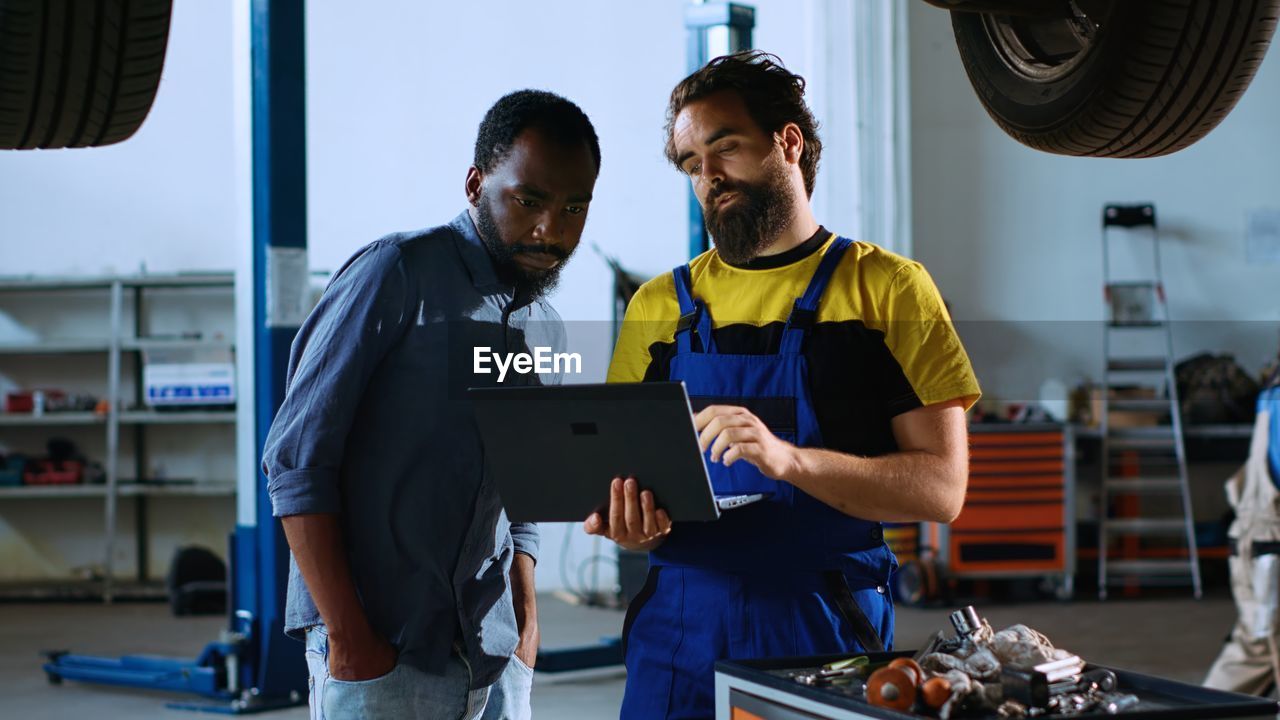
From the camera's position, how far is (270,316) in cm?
409

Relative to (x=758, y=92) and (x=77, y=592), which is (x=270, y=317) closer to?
(x=758, y=92)

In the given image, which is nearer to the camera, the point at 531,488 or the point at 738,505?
the point at 531,488

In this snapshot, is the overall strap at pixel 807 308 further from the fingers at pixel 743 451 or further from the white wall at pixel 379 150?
the white wall at pixel 379 150

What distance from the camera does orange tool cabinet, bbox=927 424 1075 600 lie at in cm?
647

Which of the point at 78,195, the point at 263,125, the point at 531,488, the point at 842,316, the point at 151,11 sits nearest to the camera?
the point at 531,488

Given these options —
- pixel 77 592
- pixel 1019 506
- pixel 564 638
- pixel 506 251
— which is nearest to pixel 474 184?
pixel 506 251

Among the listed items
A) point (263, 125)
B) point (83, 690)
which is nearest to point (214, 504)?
point (83, 690)

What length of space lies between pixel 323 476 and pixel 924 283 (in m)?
0.83

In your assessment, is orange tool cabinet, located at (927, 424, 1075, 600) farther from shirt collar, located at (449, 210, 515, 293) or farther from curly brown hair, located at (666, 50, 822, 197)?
shirt collar, located at (449, 210, 515, 293)

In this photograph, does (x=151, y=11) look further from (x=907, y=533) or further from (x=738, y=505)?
(x=907, y=533)

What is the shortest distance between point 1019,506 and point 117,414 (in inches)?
194

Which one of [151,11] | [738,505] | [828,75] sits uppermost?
[828,75]

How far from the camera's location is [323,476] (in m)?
1.46

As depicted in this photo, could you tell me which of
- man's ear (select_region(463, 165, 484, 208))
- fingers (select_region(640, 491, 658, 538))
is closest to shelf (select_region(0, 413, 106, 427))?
man's ear (select_region(463, 165, 484, 208))
